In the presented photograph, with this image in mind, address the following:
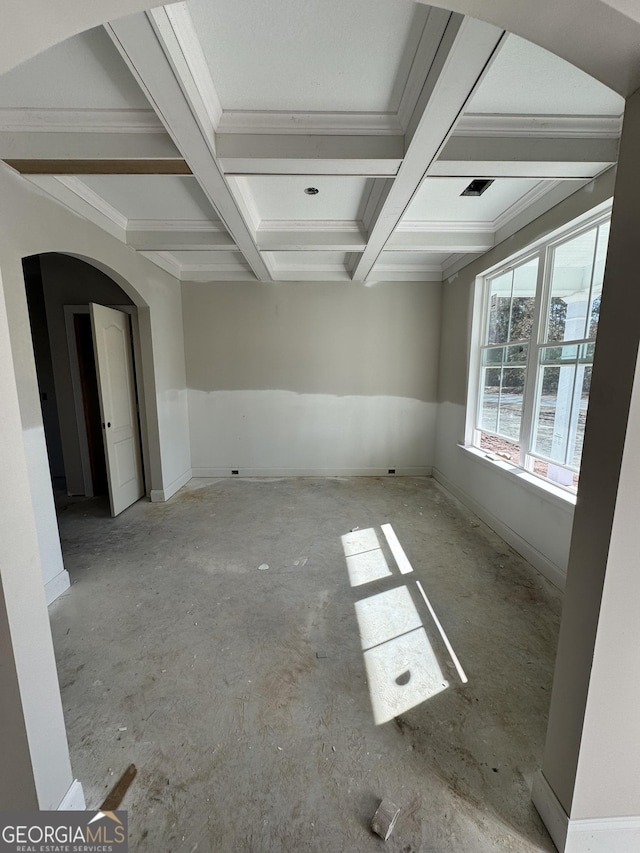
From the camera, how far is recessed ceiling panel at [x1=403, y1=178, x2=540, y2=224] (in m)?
2.39

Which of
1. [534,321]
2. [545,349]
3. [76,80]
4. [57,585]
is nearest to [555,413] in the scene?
[545,349]

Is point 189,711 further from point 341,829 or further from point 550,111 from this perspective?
point 550,111

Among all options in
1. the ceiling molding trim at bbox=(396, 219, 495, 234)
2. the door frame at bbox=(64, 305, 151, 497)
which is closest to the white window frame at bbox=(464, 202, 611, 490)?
the ceiling molding trim at bbox=(396, 219, 495, 234)

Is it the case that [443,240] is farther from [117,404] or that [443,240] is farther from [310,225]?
[117,404]

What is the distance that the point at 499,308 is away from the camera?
133 inches

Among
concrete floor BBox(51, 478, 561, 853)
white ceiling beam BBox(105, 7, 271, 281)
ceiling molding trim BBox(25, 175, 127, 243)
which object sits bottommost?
concrete floor BBox(51, 478, 561, 853)

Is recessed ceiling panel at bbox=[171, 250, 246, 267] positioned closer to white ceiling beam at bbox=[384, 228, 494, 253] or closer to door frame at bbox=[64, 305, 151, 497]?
door frame at bbox=[64, 305, 151, 497]

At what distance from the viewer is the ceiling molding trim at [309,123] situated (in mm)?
1728

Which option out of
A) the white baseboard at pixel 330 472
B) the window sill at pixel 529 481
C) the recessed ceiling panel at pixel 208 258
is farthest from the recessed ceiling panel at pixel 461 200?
the white baseboard at pixel 330 472

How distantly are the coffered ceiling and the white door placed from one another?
1005mm

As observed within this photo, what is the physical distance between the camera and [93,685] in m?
1.68

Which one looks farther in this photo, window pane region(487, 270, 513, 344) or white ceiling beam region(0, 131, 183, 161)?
window pane region(487, 270, 513, 344)

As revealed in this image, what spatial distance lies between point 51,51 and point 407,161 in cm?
163

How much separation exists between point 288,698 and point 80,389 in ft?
13.0
